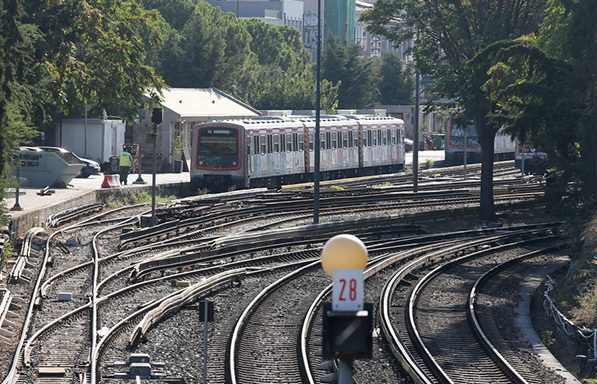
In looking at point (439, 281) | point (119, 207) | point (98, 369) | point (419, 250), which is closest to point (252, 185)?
point (119, 207)

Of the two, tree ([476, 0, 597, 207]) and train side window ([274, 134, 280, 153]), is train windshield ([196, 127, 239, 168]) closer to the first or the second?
train side window ([274, 134, 280, 153])

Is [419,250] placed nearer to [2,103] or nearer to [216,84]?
[2,103]

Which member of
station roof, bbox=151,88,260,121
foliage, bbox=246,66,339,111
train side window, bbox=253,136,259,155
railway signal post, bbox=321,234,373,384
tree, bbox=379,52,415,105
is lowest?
railway signal post, bbox=321,234,373,384

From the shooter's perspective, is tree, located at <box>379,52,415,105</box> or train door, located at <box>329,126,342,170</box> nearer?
train door, located at <box>329,126,342,170</box>

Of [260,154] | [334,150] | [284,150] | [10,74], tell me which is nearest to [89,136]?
[284,150]

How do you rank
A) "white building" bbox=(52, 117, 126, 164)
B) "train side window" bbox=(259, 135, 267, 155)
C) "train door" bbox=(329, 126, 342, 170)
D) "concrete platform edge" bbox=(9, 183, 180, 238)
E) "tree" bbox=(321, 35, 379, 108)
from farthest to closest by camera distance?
"tree" bbox=(321, 35, 379, 108), "white building" bbox=(52, 117, 126, 164), "train door" bbox=(329, 126, 342, 170), "train side window" bbox=(259, 135, 267, 155), "concrete platform edge" bbox=(9, 183, 180, 238)

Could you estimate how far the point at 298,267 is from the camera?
20.3 m

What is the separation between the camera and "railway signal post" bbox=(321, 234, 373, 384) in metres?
4.36

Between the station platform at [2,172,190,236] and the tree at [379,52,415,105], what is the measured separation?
48.0 meters

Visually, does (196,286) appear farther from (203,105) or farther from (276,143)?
(203,105)

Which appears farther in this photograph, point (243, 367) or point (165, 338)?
point (165, 338)

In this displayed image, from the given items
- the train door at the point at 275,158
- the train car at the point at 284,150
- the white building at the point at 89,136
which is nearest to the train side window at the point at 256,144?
the train car at the point at 284,150

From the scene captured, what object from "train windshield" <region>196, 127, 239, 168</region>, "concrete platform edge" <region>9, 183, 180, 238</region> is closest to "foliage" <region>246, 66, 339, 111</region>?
"train windshield" <region>196, 127, 239, 168</region>

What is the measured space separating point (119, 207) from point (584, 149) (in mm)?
15805
